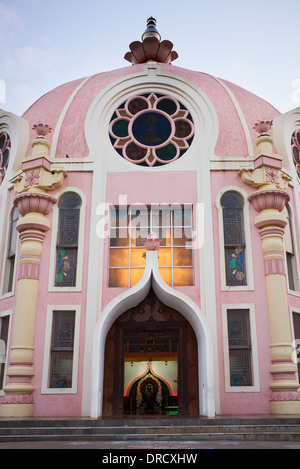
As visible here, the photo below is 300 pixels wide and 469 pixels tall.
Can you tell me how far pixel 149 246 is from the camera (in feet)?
43.5

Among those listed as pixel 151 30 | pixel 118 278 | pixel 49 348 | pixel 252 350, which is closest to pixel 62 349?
pixel 49 348

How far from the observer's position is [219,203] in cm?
1491

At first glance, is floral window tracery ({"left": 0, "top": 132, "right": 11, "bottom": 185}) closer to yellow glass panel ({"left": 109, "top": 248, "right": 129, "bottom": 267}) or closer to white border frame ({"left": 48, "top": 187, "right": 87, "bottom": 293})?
white border frame ({"left": 48, "top": 187, "right": 87, "bottom": 293})

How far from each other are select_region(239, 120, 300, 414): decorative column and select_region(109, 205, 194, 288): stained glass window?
2.34 meters

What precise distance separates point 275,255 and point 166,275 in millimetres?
3404

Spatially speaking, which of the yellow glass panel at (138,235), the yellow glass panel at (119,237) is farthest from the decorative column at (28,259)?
the yellow glass panel at (138,235)

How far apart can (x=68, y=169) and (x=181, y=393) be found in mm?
7990

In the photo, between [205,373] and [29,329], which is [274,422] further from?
[29,329]

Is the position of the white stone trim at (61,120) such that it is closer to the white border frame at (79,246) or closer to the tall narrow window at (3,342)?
the white border frame at (79,246)

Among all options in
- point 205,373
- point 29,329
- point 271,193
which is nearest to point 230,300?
point 205,373

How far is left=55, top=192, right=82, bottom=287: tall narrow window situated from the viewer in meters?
14.5

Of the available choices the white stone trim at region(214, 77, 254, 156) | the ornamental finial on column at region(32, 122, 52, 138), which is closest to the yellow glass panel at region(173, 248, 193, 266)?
the white stone trim at region(214, 77, 254, 156)

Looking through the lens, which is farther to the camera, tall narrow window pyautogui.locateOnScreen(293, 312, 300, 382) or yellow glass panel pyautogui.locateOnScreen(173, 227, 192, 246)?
yellow glass panel pyautogui.locateOnScreen(173, 227, 192, 246)

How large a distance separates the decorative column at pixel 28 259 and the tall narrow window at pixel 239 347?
5.78 metres
